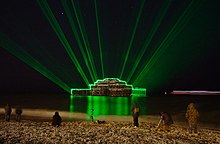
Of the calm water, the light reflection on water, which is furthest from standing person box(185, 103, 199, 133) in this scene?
the light reflection on water

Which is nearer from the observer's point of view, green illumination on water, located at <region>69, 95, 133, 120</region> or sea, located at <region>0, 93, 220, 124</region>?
sea, located at <region>0, 93, 220, 124</region>

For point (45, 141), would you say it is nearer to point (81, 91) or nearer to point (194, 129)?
point (194, 129)

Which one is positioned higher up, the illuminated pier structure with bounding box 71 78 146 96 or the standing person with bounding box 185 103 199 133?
the illuminated pier structure with bounding box 71 78 146 96

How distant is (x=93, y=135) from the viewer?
13000 mm

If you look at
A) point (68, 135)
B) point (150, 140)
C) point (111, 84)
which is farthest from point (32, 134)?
point (111, 84)

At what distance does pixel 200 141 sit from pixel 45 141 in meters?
7.06

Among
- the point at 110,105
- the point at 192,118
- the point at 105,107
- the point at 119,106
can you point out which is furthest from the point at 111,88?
the point at 192,118

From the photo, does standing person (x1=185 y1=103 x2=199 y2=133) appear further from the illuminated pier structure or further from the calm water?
the illuminated pier structure

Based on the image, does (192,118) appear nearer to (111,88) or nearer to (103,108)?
(103,108)

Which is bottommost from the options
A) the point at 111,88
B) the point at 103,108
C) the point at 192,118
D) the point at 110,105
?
the point at 192,118

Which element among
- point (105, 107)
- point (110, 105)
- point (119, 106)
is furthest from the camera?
point (110, 105)

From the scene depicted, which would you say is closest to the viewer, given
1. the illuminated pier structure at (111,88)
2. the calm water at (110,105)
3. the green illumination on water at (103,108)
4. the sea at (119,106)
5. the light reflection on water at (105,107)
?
the sea at (119,106)

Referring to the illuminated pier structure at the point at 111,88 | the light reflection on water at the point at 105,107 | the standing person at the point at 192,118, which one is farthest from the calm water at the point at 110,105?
the illuminated pier structure at the point at 111,88

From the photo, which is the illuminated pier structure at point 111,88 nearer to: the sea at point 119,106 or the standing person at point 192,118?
the sea at point 119,106
